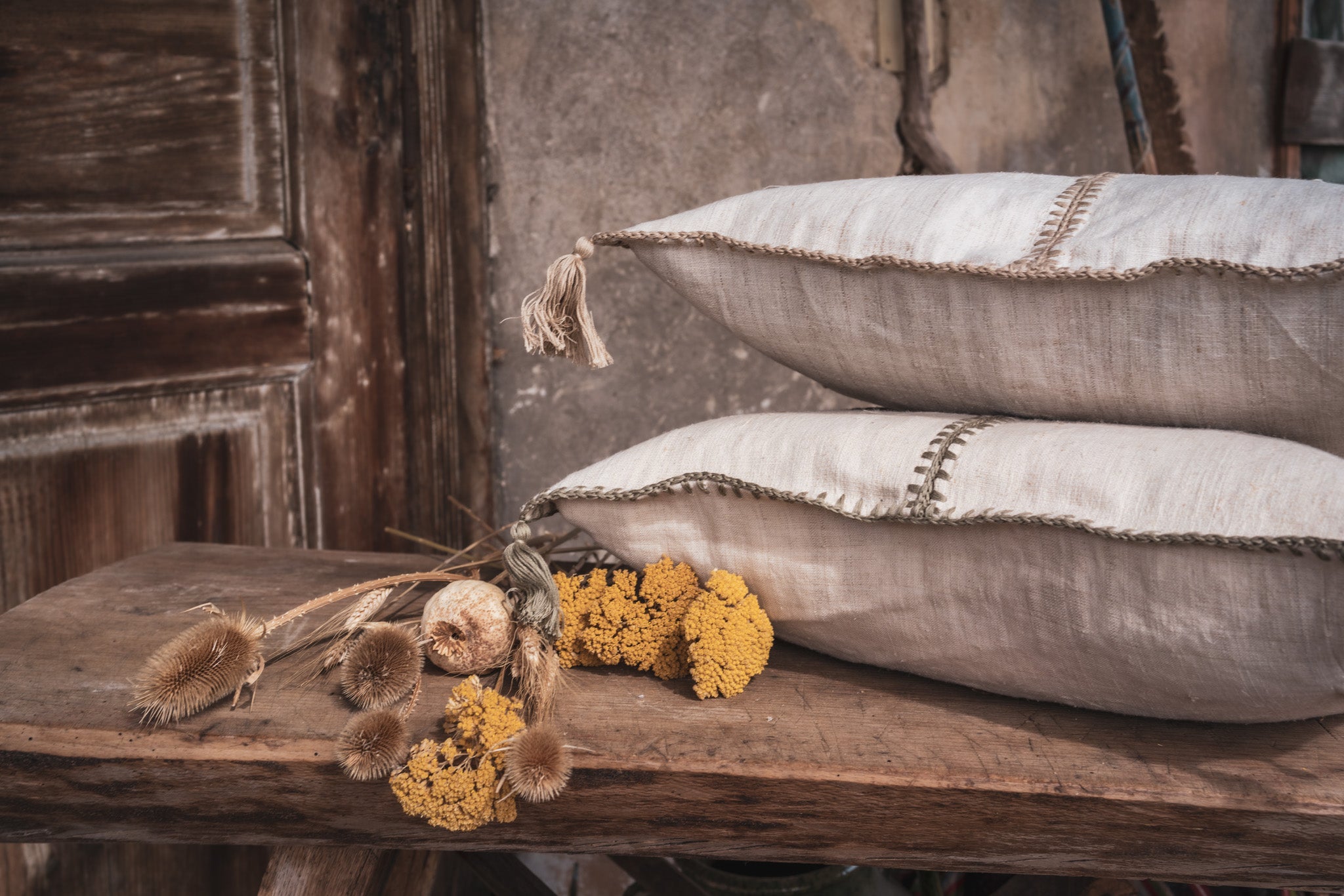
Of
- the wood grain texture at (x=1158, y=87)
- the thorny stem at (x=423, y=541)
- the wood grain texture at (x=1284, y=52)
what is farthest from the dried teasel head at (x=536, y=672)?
the wood grain texture at (x=1284, y=52)

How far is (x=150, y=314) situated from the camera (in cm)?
142

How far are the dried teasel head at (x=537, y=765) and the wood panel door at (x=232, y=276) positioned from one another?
1006mm

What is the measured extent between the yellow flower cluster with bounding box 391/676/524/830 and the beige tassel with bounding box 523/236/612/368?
355mm

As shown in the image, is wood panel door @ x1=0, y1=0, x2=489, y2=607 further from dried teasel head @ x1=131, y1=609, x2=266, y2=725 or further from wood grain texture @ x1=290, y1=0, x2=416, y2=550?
dried teasel head @ x1=131, y1=609, x2=266, y2=725

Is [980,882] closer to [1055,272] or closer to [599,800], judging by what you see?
[599,800]

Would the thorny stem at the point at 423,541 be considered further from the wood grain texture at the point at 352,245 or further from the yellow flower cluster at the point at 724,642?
the yellow flower cluster at the point at 724,642

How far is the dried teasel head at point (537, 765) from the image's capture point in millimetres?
701

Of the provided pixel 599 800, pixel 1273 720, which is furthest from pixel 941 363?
pixel 599 800

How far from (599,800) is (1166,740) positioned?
0.49 metres

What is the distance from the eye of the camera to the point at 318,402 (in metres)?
1.62

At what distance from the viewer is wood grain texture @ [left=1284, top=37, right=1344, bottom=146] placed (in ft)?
7.36

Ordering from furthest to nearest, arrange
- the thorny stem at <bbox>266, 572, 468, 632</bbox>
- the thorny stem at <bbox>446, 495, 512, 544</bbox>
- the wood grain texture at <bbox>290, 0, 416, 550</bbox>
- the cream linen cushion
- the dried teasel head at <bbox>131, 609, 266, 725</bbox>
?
the wood grain texture at <bbox>290, 0, 416, 550</bbox> → the thorny stem at <bbox>446, 495, 512, 544</bbox> → the thorny stem at <bbox>266, 572, 468, 632</bbox> → the dried teasel head at <bbox>131, 609, 266, 725</bbox> → the cream linen cushion

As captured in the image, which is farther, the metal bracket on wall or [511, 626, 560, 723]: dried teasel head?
the metal bracket on wall

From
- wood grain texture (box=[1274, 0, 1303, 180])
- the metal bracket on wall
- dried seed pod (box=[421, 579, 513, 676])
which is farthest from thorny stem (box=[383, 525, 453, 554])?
wood grain texture (box=[1274, 0, 1303, 180])
